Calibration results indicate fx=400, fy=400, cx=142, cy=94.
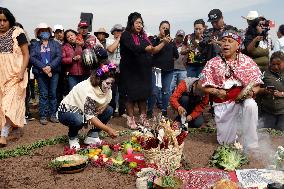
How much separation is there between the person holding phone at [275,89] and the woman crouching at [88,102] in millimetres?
3317

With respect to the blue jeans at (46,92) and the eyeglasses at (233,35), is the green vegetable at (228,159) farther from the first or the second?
the blue jeans at (46,92)

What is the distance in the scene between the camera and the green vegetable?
5.66 metres

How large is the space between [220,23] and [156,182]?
16.1 feet

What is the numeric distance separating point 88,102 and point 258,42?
13.2ft

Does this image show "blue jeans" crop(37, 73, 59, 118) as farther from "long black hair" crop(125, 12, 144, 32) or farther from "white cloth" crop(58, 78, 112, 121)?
"white cloth" crop(58, 78, 112, 121)

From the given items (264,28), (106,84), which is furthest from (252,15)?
(106,84)

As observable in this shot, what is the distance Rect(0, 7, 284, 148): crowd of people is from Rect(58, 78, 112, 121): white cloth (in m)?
0.02

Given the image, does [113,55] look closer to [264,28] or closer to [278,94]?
[264,28]

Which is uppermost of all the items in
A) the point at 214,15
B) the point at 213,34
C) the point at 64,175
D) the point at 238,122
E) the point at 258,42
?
the point at 214,15

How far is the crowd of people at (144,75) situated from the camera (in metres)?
6.68

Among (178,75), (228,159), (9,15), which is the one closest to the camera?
(228,159)

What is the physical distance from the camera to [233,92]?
6.88m

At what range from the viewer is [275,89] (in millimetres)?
7906

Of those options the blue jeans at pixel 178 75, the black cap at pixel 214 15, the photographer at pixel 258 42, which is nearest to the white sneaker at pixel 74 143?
the black cap at pixel 214 15
